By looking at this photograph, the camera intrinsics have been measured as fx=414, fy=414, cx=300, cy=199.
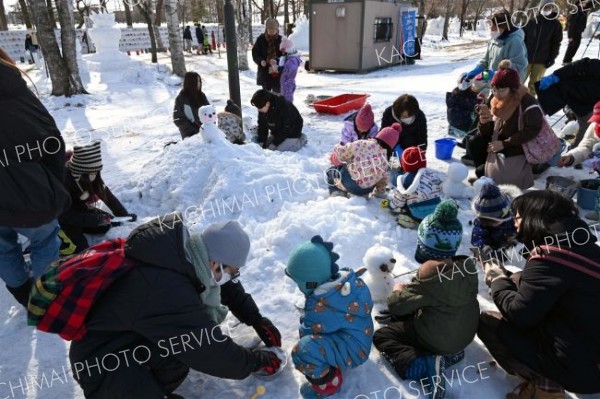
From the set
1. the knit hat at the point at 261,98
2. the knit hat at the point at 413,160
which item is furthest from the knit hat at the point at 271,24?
the knit hat at the point at 413,160

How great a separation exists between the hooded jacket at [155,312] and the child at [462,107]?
4802 mm

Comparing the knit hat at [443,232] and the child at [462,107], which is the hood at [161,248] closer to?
the knit hat at [443,232]

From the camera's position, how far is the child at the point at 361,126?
4.50 m

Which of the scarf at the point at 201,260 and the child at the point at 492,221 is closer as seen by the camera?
the scarf at the point at 201,260

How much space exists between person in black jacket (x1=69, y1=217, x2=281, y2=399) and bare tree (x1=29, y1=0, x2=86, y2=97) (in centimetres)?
906

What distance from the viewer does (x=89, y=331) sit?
1.78 m

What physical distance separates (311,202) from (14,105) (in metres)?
2.36

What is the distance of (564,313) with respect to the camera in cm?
187

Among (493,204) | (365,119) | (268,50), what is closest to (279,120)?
(365,119)

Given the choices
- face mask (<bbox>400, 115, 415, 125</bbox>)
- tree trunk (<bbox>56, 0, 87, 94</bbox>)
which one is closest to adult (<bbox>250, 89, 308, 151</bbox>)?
face mask (<bbox>400, 115, 415, 125</bbox>)

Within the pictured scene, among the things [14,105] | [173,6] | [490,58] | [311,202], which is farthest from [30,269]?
[173,6]

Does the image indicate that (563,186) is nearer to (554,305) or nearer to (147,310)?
(554,305)

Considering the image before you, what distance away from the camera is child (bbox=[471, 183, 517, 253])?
2.87 m

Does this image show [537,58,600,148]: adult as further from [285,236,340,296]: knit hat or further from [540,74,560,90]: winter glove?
[285,236,340,296]: knit hat
